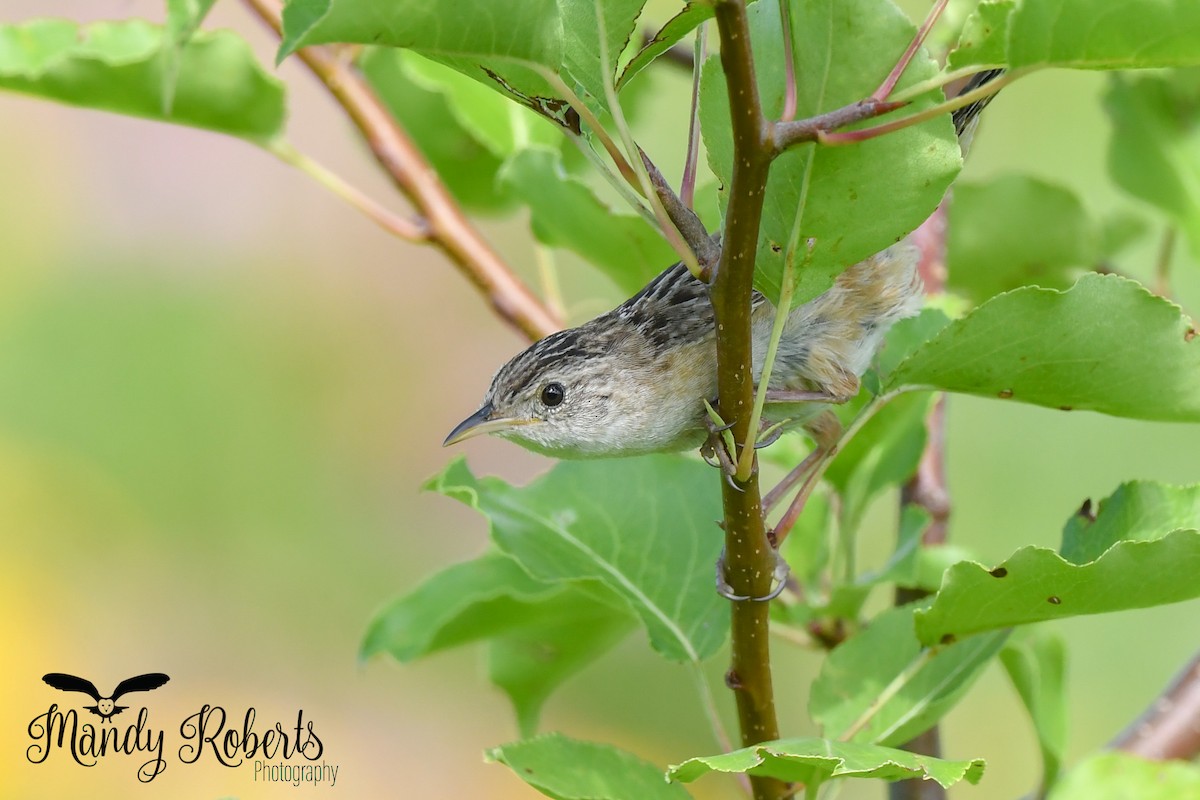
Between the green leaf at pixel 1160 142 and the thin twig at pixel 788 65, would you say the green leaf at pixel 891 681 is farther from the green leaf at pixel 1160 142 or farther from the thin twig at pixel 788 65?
the green leaf at pixel 1160 142

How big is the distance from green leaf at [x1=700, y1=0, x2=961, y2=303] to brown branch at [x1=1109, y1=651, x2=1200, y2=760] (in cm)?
181

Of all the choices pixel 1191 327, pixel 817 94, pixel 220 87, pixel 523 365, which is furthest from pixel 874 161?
pixel 220 87

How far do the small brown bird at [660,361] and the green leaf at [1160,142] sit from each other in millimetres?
867

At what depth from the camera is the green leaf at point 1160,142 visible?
320 cm

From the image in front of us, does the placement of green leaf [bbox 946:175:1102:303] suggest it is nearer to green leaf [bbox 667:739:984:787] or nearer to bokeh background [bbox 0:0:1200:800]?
green leaf [bbox 667:739:984:787]

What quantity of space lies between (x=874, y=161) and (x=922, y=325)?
1.22 m

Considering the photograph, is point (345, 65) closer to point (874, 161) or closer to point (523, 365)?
point (523, 365)

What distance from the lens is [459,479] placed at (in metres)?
2.37

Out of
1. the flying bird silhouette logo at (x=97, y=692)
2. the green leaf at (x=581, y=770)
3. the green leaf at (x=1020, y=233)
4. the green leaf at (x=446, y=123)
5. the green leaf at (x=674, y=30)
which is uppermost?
the green leaf at (x=446, y=123)

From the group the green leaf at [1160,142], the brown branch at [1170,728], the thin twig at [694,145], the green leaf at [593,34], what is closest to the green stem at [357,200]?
the thin twig at [694,145]

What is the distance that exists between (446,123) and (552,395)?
42.5 inches

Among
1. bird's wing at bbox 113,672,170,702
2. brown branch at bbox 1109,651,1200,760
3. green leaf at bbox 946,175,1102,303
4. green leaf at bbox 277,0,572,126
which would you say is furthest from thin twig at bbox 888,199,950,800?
bird's wing at bbox 113,672,170,702

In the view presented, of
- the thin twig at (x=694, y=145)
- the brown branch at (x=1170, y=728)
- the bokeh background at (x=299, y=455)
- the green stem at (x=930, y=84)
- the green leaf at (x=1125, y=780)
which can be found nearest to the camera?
the green stem at (x=930, y=84)

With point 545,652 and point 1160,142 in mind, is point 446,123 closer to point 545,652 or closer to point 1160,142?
point 545,652
